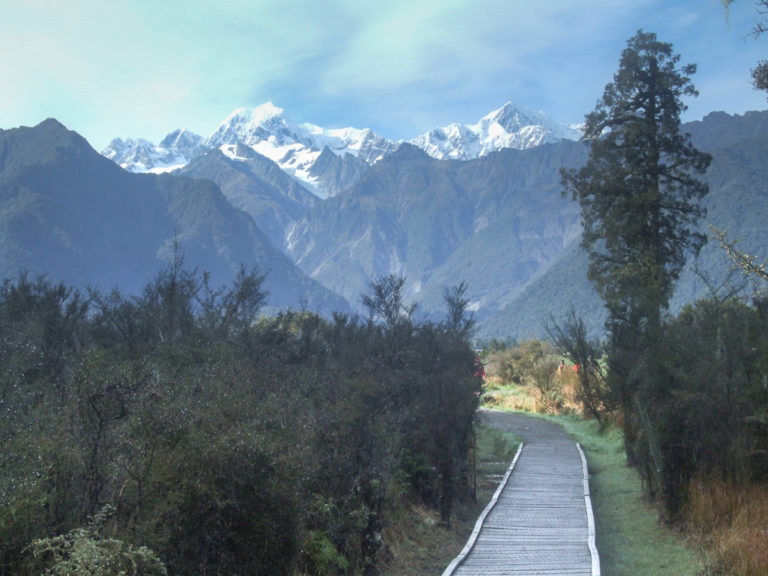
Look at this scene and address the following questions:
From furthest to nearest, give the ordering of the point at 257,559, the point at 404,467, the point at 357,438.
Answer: the point at 404,467 → the point at 357,438 → the point at 257,559

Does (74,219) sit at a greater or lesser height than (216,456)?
greater

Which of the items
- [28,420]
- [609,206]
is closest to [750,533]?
[28,420]

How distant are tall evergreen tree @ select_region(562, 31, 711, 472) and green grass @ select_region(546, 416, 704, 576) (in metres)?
5.06

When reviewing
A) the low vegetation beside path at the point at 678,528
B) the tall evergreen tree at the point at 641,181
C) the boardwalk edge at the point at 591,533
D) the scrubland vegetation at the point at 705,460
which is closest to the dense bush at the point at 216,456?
the boardwalk edge at the point at 591,533

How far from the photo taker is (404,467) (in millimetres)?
9891

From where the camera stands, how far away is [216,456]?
16.1 feet

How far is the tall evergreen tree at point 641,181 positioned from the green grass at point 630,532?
16.6 feet

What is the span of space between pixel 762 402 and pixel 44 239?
14412cm

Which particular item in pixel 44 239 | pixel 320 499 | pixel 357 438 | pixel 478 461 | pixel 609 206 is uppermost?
pixel 44 239

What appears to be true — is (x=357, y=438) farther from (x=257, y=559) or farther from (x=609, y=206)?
(x=609, y=206)

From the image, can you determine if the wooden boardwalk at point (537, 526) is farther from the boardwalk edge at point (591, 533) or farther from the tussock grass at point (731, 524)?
the tussock grass at point (731, 524)

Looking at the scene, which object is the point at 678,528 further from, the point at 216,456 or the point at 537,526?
the point at 216,456

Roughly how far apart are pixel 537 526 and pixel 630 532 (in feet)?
3.93

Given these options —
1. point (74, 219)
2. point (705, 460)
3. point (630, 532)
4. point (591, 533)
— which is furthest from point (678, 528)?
point (74, 219)
